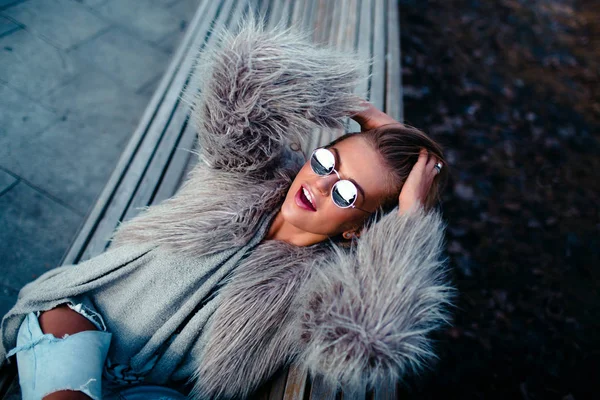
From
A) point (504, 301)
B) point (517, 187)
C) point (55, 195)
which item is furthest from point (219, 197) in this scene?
point (517, 187)

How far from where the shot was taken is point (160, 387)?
1.91 metres

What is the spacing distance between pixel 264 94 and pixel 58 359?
4.19 ft

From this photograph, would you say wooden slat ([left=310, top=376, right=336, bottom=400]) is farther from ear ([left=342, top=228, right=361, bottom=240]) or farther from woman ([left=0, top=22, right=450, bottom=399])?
ear ([left=342, top=228, right=361, bottom=240])

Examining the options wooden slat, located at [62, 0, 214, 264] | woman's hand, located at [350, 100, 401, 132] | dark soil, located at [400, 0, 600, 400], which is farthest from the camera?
dark soil, located at [400, 0, 600, 400]

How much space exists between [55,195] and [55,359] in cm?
161

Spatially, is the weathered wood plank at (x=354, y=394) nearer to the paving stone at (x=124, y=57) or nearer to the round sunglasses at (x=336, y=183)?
the round sunglasses at (x=336, y=183)

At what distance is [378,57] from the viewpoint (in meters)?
3.27

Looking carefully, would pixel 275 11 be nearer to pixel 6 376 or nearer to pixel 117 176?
pixel 117 176

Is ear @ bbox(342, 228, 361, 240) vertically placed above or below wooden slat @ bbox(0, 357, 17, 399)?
above

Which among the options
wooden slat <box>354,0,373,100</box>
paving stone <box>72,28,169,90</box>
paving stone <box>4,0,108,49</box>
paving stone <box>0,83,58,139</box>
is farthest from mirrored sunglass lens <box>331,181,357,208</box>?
paving stone <box>4,0,108,49</box>

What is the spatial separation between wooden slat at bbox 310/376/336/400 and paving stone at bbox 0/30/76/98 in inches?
114

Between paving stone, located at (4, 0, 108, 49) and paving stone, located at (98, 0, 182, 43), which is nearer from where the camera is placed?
paving stone, located at (4, 0, 108, 49)

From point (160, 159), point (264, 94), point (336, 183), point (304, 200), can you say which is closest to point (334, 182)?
point (336, 183)

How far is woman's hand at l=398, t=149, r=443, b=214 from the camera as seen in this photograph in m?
1.82
